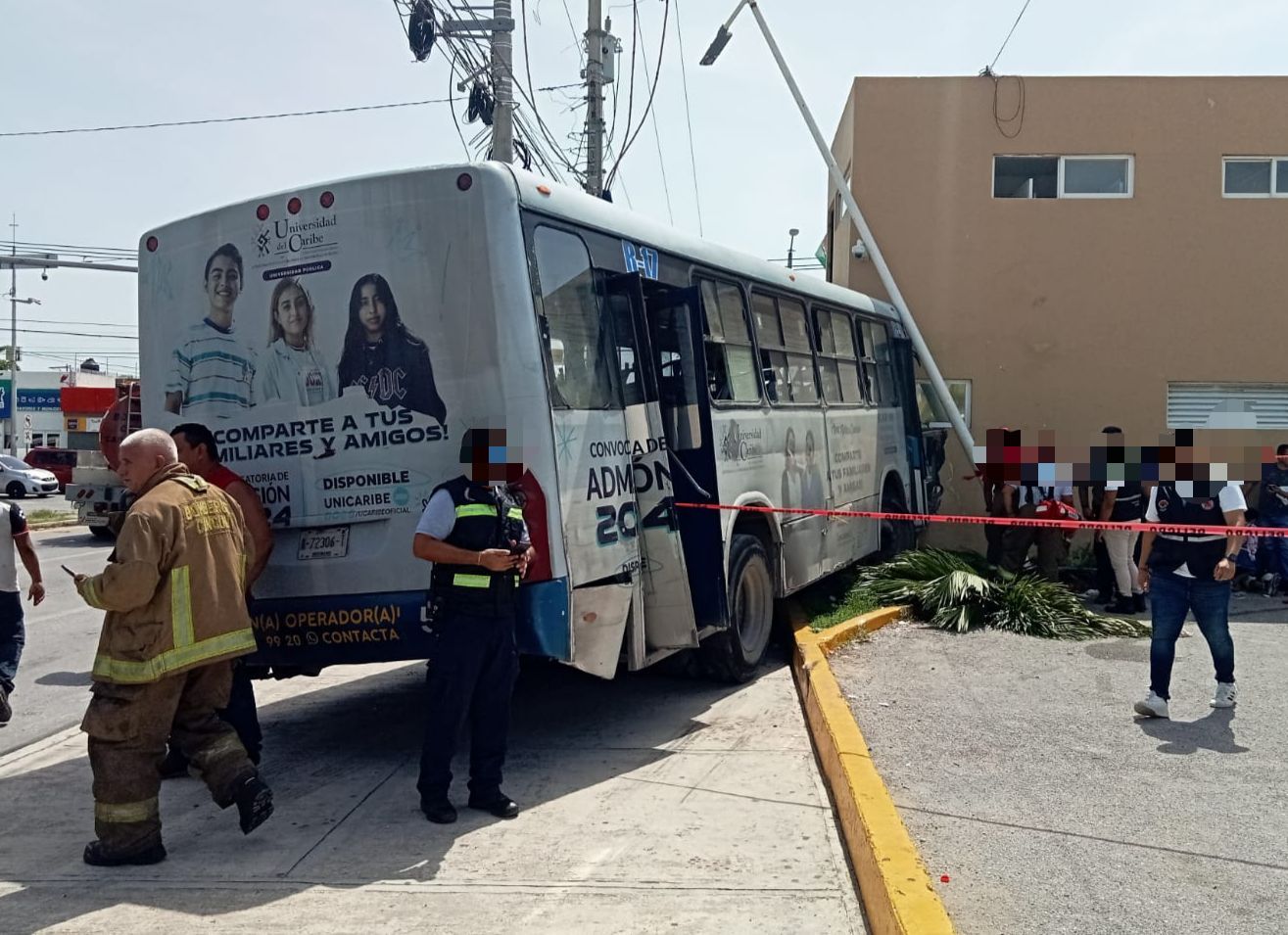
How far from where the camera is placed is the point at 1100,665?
8086mm

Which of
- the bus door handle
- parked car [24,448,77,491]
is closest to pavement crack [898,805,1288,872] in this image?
the bus door handle

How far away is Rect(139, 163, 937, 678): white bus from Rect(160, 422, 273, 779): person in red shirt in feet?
0.65

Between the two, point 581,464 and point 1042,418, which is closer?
point 581,464

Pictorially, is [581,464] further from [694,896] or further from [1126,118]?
[1126,118]

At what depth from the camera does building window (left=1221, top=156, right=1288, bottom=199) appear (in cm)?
1398

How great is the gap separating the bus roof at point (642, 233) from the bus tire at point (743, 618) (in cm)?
195

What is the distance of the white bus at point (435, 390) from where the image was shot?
5.61 m

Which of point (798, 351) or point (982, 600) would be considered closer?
point (798, 351)

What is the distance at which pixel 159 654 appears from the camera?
4.76m

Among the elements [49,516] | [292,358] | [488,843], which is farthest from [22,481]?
[488,843]

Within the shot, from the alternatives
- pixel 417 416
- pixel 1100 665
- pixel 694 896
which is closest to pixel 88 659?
pixel 417 416

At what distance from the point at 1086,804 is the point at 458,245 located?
12.8 feet

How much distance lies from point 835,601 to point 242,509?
5942 millimetres

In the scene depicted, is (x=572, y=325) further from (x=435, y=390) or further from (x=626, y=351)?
(x=435, y=390)
